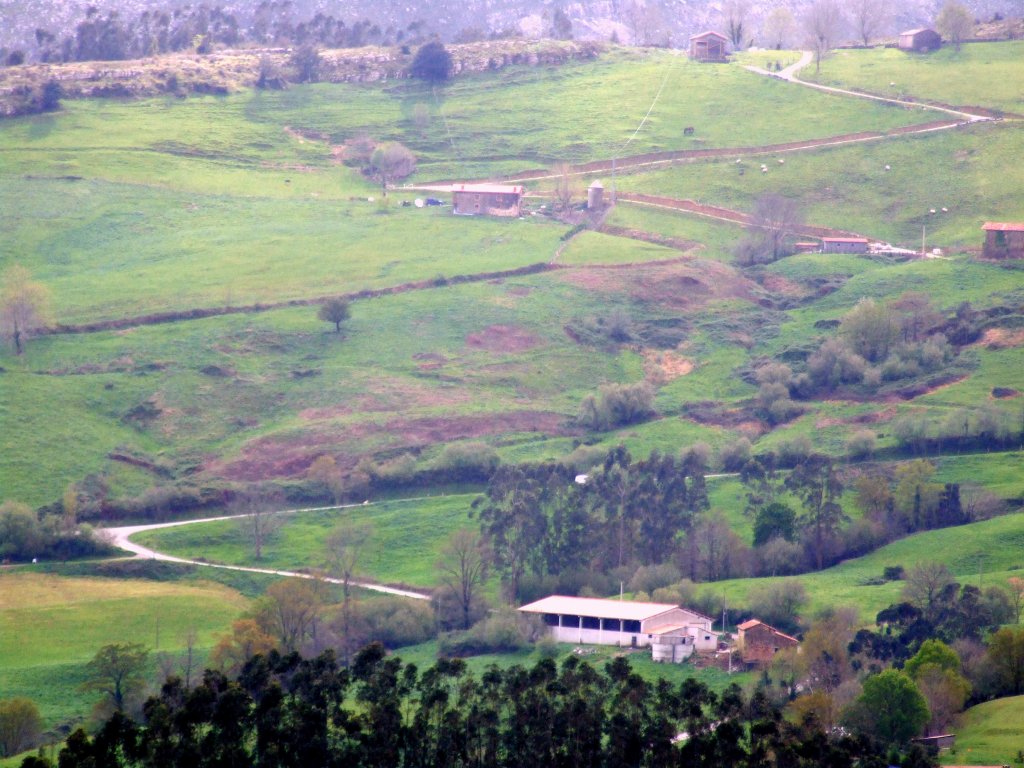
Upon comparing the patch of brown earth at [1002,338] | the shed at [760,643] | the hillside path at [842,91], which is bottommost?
the shed at [760,643]

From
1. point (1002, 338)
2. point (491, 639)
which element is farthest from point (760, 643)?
point (1002, 338)

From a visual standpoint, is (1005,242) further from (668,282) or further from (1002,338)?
(668,282)

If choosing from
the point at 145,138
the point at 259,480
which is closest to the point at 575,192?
the point at 145,138

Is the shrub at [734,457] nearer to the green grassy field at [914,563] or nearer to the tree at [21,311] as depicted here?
the green grassy field at [914,563]

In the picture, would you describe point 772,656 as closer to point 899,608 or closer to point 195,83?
point 899,608

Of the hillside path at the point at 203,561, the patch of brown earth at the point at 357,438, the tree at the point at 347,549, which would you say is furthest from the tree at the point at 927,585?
the patch of brown earth at the point at 357,438

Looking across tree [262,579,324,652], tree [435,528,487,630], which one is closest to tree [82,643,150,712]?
tree [262,579,324,652]

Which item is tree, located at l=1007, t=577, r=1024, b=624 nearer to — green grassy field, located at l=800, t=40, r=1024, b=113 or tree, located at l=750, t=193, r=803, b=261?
tree, located at l=750, t=193, r=803, b=261
